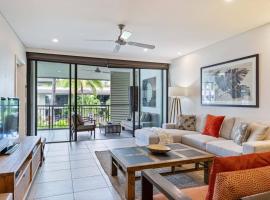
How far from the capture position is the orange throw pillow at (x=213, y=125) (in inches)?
165

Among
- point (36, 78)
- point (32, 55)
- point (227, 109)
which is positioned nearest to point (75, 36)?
point (32, 55)

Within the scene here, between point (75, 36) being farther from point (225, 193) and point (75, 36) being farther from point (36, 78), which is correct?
point (225, 193)

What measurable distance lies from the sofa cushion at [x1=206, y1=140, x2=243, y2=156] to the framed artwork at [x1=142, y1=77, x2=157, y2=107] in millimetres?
3412

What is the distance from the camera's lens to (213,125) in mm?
4270

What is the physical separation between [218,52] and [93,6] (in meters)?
3.10

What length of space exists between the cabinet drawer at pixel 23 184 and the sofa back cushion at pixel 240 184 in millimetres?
1867

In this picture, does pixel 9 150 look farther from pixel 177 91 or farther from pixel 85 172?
pixel 177 91

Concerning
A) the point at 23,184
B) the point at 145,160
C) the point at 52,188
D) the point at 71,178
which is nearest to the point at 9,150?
the point at 23,184

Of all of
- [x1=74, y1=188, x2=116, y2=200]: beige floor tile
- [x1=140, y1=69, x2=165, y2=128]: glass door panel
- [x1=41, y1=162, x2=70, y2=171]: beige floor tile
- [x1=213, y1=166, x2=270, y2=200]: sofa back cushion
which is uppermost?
[x1=140, y1=69, x2=165, y2=128]: glass door panel

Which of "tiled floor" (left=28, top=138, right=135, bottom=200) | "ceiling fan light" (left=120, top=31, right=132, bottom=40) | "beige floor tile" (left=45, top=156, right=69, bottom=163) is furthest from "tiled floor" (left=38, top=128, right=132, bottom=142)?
"ceiling fan light" (left=120, top=31, right=132, bottom=40)

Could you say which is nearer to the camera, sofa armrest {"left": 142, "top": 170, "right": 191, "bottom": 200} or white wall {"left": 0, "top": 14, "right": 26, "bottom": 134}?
sofa armrest {"left": 142, "top": 170, "right": 191, "bottom": 200}

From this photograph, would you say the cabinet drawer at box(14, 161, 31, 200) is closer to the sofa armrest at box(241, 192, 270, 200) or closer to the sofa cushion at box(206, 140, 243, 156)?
the sofa armrest at box(241, 192, 270, 200)

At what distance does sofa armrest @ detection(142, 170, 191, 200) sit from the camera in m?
1.36

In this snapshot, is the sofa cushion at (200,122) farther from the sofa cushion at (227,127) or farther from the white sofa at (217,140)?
the sofa cushion at (227,127)
